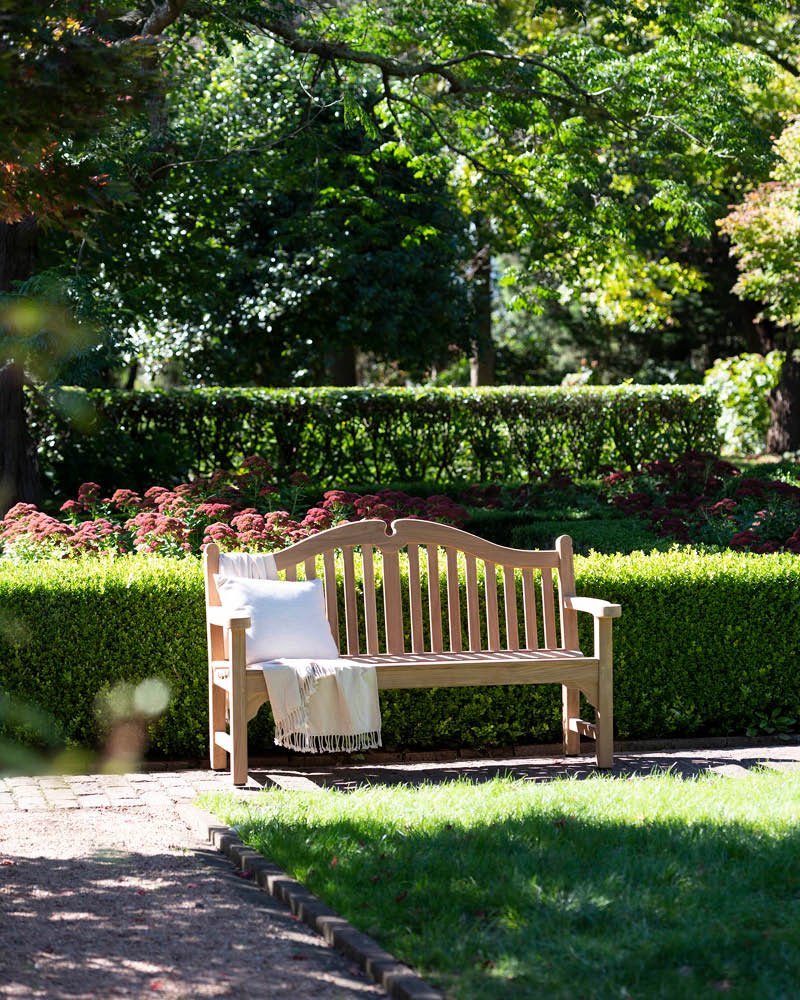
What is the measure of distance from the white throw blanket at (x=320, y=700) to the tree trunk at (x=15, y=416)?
621 centimetres

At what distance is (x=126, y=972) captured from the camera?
3.35 meters

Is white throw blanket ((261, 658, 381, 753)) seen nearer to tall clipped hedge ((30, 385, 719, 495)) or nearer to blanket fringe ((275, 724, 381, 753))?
blanket fringe ((275, 724, 381, 753))

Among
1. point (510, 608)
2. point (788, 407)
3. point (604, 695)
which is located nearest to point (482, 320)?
point (788, 407)

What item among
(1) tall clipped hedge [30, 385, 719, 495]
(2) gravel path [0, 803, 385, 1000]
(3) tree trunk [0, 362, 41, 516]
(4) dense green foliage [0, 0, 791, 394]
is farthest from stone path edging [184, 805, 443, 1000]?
(1) tall clipped hedge [30, 385, 719, 495]

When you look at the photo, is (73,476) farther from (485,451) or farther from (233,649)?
(233,649)

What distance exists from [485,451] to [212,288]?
13.3 ft

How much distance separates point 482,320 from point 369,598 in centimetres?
1540

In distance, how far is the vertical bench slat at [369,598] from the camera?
6.20m

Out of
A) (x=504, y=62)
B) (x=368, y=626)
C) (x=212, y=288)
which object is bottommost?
(x=368, y=626)

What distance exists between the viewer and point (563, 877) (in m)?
3.85

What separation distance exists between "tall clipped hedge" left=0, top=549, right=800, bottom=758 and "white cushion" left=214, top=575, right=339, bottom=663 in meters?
0.34

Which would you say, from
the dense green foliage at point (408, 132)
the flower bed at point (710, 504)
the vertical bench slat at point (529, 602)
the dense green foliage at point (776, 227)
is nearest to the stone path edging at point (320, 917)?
the vertical bench slat at point (529, 602)

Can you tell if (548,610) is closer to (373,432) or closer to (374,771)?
(374,771)

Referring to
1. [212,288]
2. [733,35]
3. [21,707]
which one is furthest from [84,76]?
[733,35]
